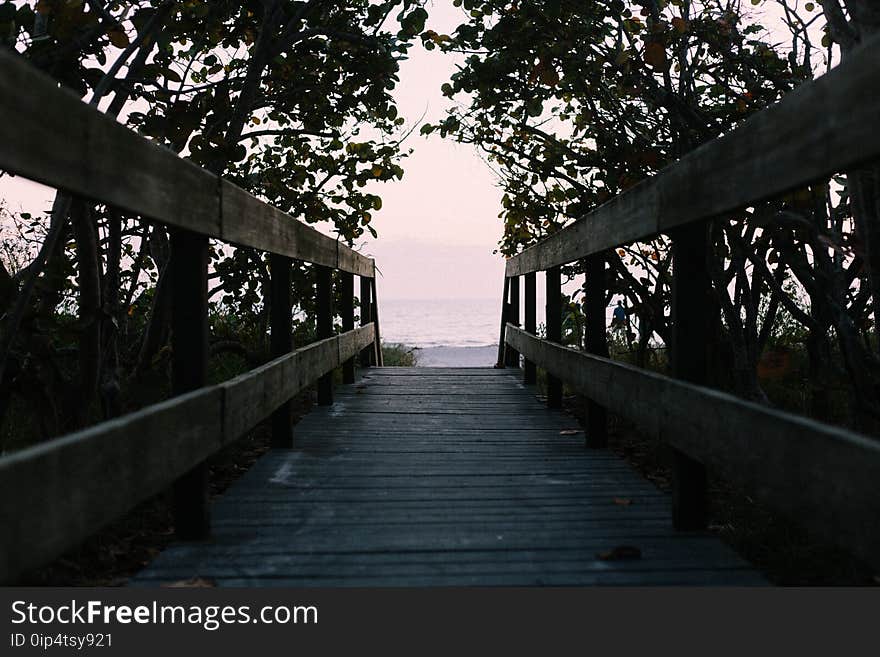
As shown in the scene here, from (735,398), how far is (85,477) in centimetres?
189

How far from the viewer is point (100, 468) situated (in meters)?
2.22

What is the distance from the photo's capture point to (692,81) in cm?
618

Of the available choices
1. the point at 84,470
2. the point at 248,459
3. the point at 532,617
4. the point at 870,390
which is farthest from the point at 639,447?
the point at 84,470

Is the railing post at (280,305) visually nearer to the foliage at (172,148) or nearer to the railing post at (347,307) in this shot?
the foliage at (172,148)

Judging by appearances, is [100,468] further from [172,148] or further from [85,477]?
[172,148]

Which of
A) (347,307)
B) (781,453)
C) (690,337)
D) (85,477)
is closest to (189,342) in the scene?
(85,477)

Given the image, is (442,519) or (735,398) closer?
(735,398)

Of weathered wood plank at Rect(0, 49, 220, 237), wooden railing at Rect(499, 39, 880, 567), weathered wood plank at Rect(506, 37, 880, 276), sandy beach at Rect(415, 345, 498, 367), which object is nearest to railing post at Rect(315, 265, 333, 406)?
wooden railing at Rect(499, 39, 880, 567)

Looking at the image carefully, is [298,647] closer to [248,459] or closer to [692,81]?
[248,459]

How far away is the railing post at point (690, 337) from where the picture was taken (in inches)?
131

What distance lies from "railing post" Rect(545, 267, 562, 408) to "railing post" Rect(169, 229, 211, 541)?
3.69m

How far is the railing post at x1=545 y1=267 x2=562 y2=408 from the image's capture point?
661cm

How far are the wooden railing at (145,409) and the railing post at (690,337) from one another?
1.75 meters

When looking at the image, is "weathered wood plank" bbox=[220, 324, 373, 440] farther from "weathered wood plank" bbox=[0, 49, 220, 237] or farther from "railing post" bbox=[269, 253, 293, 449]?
"weathered wood plank" bbox=[0, 49, 220, 237]
